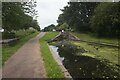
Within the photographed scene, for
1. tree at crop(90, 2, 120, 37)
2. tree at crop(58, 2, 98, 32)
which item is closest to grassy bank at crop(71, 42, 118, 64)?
tree at crop(90, 2, 120, 37)

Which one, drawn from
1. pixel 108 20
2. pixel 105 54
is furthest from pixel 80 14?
pixel 105 54

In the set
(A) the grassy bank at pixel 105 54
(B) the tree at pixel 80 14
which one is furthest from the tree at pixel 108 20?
(B) the tree at pixel 80 14

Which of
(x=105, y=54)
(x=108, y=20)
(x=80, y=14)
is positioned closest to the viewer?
(x=105, y=54)

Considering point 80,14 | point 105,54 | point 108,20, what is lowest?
point 105,54

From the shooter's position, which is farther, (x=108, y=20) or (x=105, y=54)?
(x=108, y=20)

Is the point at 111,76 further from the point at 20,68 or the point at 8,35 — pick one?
the point at 8,35

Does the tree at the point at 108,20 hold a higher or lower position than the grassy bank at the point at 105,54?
higher

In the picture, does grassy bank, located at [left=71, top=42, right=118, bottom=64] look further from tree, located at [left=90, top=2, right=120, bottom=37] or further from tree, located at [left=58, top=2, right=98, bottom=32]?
tree, located at [left=58, top=2, right=98, bottom=32]

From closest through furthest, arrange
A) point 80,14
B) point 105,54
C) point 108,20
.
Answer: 1. point 105,54
2. point 108,20
3. point 80,14

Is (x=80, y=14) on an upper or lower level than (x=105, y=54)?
upper

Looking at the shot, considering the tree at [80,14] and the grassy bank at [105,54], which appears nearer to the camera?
the grassy bank at [105,54]

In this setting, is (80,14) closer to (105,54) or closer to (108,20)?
(108,20)

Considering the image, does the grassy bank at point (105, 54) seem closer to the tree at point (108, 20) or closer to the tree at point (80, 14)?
the tree at point (108, 20)

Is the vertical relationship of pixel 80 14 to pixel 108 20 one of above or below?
above
